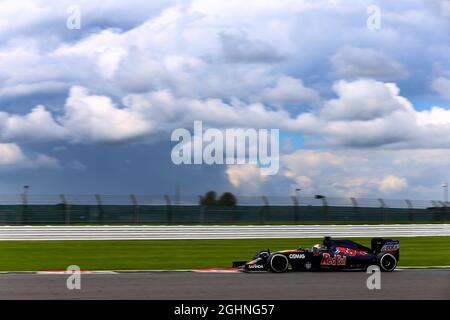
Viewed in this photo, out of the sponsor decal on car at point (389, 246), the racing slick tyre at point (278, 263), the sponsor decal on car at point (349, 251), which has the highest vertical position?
the sponsor decal on car at point (389, 246)

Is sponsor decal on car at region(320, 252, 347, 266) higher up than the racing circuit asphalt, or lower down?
higher up

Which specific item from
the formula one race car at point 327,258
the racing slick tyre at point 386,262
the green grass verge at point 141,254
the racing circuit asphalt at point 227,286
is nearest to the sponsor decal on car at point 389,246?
the formula one race car at point 327,258

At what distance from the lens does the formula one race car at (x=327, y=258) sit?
1410 centimetres

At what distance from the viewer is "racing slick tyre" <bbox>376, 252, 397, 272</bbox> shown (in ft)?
48.2

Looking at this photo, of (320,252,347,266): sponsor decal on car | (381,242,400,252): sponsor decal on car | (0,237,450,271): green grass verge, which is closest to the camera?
(320,252,347,266): sponsor decal on car

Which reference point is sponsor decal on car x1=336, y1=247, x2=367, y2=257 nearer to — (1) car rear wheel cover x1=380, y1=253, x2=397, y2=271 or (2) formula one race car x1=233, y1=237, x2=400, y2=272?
(2) formula one race car x1=233, y1=237, x2=400, y2=272

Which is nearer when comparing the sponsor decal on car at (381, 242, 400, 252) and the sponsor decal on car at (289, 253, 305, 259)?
the sponsor decal on car at (289, 253, 305, 259)

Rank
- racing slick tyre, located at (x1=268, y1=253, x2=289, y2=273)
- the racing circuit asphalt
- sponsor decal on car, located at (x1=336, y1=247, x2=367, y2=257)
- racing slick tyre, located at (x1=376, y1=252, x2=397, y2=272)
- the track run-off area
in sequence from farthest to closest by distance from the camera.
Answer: the track run-off area → racing slick tyre, located at (x1=376, y1=252, x2=397, y2=272) → sponsor decal on car, located at (x1=336, y1=247, x2=367, y2=257) → racing slick tyre, located at (x1=268, y1=253, x2=289, y2=273) → the racing circuit asphalt

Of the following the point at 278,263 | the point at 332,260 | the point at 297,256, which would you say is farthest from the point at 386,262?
the point at 278,263

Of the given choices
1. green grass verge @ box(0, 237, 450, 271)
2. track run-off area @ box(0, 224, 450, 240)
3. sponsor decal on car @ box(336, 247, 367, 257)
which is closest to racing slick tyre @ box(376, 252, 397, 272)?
sponsor decal on car @ box(336, 247, 367, 257)

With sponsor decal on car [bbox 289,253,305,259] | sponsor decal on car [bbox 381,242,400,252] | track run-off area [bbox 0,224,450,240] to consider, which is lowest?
sponsor decal on car [bbox 289,253,305,259]

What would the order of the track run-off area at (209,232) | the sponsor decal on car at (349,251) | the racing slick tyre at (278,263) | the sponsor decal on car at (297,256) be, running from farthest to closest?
the track run-off area at (209,232)
the sponsor decal on car at (349,251)
the sponsor decal on car at (297,256)
the racing slick tyre at (278,263)

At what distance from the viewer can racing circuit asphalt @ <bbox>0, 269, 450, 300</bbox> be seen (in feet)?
34.4

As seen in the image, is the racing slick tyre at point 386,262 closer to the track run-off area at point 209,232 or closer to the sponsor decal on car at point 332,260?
the sponsor decal on car at point 332,260
